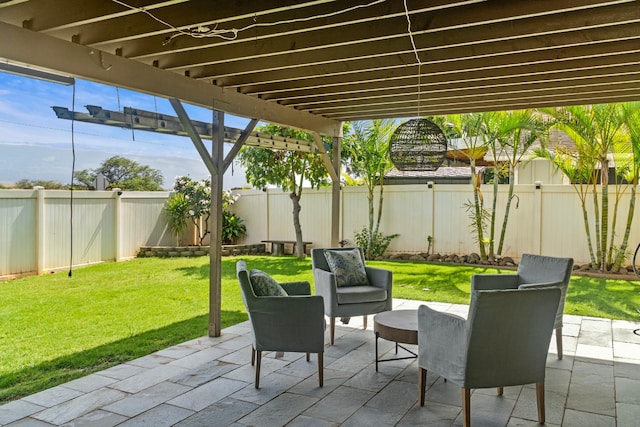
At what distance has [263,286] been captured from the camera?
3.67 m

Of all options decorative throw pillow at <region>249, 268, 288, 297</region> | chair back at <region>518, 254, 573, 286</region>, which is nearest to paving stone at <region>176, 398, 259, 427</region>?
decorative throw pillow at <region>249, 268, 288, 297</region>

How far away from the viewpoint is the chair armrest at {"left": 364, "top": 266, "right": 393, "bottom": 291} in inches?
192

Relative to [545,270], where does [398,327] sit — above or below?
below

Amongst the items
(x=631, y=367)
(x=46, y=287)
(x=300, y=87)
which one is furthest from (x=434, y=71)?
(x=46, y=287)

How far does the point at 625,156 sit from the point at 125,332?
7963mm

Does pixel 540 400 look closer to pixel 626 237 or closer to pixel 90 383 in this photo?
pixel 90 383

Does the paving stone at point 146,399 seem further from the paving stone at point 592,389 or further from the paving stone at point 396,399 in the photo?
the paving stone at point 592,389

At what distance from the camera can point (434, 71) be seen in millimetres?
4242

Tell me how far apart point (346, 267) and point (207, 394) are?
2.09 m

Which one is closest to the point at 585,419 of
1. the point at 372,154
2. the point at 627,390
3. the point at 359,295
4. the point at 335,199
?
the point at 627,390

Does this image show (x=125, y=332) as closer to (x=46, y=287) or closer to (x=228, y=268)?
(x=46, y=287)

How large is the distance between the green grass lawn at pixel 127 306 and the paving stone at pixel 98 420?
2.34ft

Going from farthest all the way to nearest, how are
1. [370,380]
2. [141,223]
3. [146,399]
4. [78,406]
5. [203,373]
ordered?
1. [141,223]
2. [203,373]
3. [370,380]
4. [146,399]
5. [78,406]

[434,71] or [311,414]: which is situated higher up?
[434,71]
